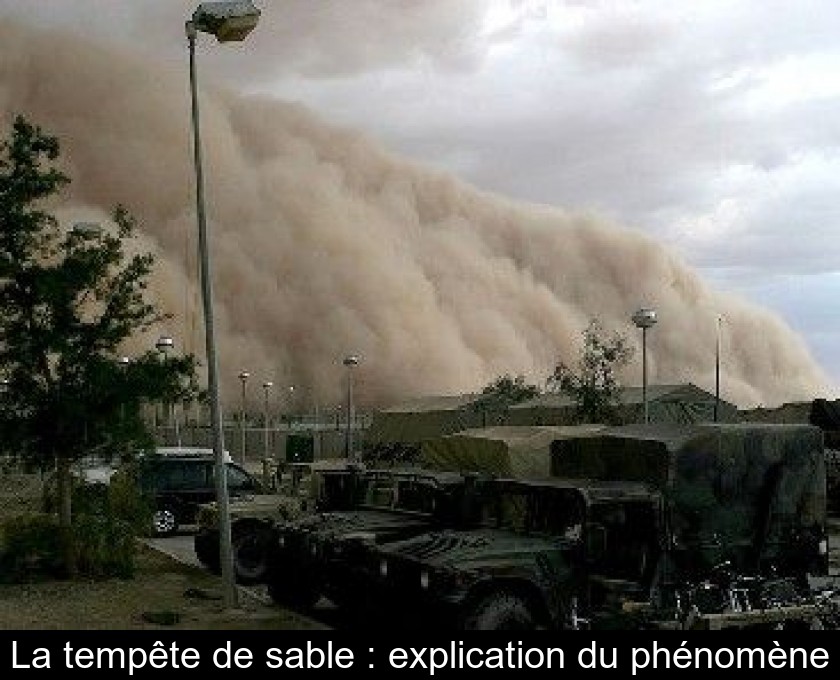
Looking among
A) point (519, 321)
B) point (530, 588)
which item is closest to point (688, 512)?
point (530, 588)

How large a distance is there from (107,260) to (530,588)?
795cm

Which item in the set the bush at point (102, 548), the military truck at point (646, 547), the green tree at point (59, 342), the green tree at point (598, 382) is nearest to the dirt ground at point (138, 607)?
the bush at point (102, 548)

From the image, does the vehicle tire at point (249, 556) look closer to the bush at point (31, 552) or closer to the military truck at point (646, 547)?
the bush at point (31, 552)

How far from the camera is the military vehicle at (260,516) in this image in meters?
13.3

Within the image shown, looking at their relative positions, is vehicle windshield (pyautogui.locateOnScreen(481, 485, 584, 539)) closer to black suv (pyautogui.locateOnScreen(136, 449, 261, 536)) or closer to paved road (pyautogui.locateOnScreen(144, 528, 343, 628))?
paved road (pyautogui.locateOnScreen(144, 528, 343, 628))

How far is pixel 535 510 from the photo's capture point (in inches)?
384

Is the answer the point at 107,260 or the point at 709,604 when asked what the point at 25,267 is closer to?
the point at 107,260

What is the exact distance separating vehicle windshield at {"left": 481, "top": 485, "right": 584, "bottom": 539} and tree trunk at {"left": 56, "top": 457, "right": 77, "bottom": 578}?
6293 millimetres

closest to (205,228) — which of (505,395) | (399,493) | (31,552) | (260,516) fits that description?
(399,493)

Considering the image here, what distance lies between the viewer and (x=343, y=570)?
35.2ft

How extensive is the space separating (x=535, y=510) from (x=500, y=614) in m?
1.21

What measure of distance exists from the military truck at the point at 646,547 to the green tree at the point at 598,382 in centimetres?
2329

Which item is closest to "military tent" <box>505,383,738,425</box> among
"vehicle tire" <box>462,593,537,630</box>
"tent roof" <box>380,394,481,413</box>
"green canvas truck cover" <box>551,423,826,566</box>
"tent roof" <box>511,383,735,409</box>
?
"tent roof" <box>511,383,735,409</box>

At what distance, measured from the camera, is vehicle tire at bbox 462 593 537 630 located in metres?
8.66
